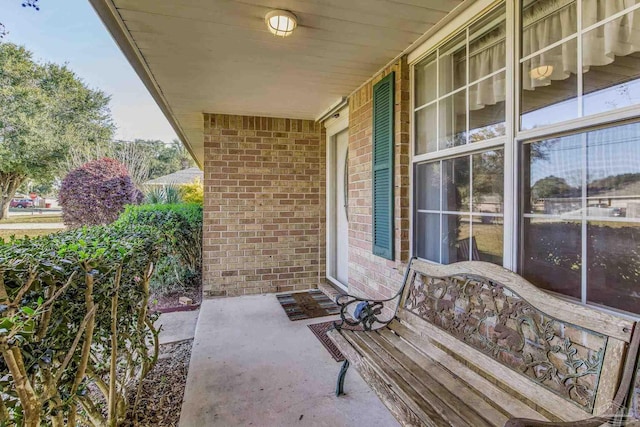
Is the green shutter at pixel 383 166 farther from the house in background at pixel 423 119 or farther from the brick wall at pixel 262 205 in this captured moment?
the brick wall at pixel 262 205

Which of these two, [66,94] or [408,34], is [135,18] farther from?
[66,94]

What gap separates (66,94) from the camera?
1636cm

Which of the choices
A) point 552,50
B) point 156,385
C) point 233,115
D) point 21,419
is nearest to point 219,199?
point 233,115

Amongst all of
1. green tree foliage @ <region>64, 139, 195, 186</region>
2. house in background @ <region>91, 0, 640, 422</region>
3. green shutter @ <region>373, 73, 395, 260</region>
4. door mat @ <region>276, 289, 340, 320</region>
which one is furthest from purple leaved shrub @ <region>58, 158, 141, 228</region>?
green shutter @ <region>373, 73, 395, 260</region>

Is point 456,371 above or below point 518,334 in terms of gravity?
below

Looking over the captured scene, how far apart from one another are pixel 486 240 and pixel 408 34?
161 cm

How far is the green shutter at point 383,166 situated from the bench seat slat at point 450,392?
3.95 feet

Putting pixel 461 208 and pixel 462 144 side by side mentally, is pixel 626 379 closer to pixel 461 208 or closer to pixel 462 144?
pixel 461 208

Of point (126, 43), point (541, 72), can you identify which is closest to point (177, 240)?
→ point (126, 43)

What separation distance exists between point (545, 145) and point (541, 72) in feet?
1.30

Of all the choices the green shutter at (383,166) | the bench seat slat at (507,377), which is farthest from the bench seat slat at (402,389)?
the green shutter at (383,166)

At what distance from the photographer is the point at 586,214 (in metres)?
1.48

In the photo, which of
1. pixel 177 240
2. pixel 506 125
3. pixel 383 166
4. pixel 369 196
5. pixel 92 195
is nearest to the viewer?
pixel 506 125

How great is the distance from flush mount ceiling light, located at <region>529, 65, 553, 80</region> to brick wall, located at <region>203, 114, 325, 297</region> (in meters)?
3.26
